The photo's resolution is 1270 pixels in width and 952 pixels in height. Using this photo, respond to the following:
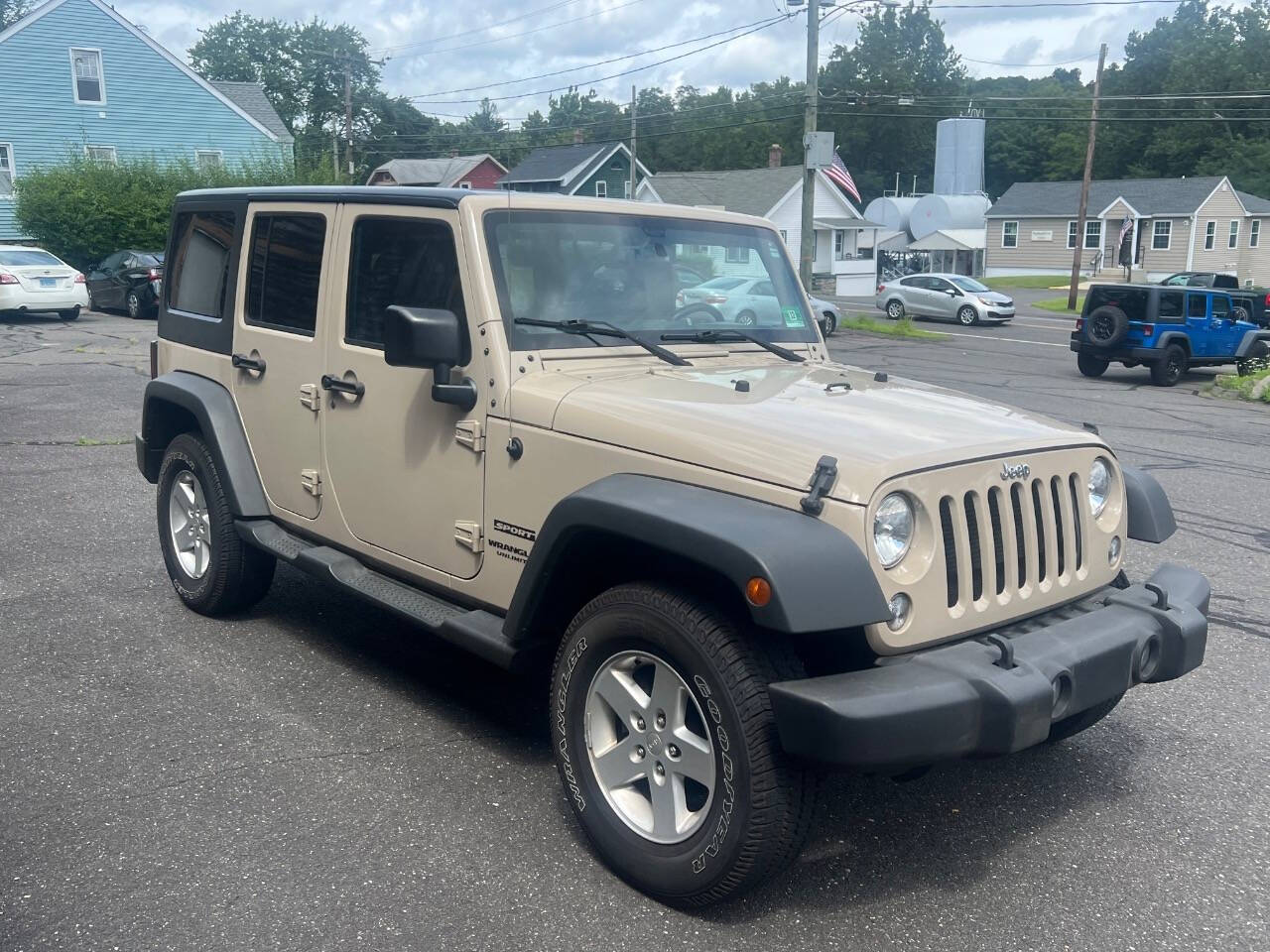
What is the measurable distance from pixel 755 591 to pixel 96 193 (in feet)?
113

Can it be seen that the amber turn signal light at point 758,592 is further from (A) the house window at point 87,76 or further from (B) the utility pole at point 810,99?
(A) the house window at point 87,76

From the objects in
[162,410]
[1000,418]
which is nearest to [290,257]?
[162,410]

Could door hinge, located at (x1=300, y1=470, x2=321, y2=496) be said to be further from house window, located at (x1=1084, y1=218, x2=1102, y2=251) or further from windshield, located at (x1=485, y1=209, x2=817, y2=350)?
house window, located at (x1=1084, y1=218, x2=1102, y2=251)

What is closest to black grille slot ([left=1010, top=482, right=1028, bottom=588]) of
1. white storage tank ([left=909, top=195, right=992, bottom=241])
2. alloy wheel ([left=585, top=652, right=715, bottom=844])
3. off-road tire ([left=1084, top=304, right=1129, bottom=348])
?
alloy wheel ([left=585, top=652, right=715, bottom=844])

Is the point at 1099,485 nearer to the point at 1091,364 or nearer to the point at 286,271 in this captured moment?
the point at 286,271

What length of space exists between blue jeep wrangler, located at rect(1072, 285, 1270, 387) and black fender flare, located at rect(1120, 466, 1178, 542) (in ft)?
54.9

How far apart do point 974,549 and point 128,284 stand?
82.3ft

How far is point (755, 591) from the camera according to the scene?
2.92 meters

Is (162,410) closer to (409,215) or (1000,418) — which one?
(409,215)

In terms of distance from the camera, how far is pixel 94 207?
32875 mm

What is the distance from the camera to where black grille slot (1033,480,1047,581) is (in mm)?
3506

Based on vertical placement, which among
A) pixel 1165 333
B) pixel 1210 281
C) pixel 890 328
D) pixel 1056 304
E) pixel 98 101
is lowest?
pixel 1056 304

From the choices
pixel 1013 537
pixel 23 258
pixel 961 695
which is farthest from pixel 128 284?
pixel 961 695

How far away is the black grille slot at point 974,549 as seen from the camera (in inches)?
130
